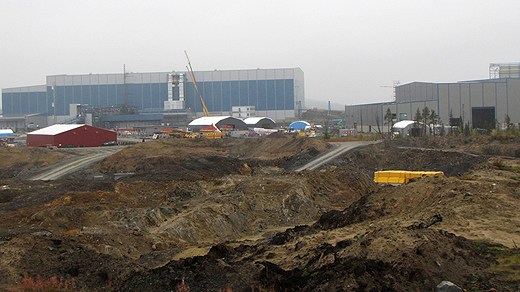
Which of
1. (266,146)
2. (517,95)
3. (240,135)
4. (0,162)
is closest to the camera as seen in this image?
(0,162)

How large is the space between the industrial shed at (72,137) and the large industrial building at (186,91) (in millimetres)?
44738

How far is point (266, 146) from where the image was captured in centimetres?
5359

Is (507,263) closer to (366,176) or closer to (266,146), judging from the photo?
(366,176)

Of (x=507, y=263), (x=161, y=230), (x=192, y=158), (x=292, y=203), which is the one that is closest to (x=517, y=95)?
(x=192, y=158)

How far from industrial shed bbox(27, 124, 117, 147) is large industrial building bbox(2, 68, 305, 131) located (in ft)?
147

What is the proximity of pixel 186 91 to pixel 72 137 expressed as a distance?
49.0m

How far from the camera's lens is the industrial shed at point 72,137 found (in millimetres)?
59847

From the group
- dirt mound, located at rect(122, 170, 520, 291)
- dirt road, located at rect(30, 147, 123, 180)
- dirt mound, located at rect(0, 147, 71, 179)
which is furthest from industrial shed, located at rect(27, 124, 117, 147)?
dirt mound, located at rect(122, 170, 520, 291)

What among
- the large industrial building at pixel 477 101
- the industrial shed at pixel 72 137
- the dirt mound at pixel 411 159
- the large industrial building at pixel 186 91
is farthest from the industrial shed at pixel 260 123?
the dirt mound at pixel 411 159

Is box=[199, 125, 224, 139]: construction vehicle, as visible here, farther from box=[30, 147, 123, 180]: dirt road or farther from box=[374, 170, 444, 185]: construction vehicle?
box=[374, 170, 444, 185]: construction vehicle

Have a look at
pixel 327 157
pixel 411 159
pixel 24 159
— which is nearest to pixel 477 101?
pixel 327 157

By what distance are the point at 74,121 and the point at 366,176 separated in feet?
240

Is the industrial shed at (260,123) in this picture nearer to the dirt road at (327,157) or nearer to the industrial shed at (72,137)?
the industrial shed at (72,137)

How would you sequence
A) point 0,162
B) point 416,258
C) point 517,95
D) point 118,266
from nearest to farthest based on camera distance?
point 416,258 < point 118,266 < point 0,162 < point 517,95
